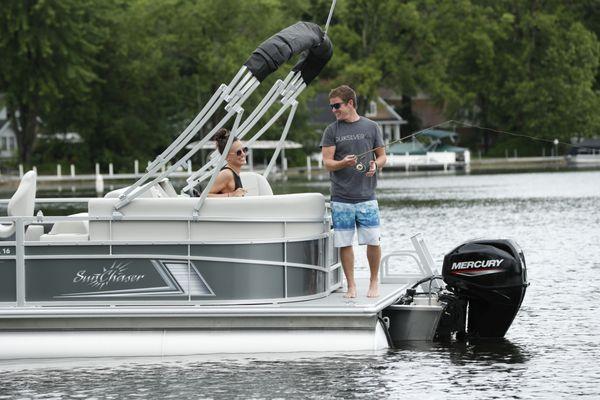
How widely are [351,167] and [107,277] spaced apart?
2334 millimetres

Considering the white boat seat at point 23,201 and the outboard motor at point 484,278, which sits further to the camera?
the outboard motor at point 484,278

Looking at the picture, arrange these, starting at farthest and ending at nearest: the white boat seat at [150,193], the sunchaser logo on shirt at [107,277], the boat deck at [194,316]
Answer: the white boat seat at [150,193], the sunchaser logo on shirt at [107,277], the boat deck at [194,316]

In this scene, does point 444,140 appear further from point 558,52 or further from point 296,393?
point 296,393

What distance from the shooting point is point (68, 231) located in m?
12.4

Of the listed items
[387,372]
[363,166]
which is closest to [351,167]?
[363,166]

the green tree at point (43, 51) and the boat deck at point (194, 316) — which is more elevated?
the green tree at point (43, 51)

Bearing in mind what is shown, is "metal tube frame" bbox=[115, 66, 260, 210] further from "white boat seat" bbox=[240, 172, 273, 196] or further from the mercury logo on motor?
the mercury logo on motor

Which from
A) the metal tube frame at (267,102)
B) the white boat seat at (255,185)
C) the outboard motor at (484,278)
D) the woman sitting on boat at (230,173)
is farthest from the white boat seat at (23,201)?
the outboard motor at (484,278)

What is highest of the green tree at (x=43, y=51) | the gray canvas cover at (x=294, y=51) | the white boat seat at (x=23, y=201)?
the green tree at (x=43, y=51)

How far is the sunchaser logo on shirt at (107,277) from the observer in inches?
473

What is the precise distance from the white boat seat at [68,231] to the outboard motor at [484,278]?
3289 mm

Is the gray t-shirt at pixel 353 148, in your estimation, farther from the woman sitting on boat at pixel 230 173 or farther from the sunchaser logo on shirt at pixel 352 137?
the woman sitting on boat at pixel 230 173

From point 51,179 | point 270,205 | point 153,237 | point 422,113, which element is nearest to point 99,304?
point 153,237

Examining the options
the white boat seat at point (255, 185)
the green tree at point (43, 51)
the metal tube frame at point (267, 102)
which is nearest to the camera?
the metal tube frame at point (267, 102)
